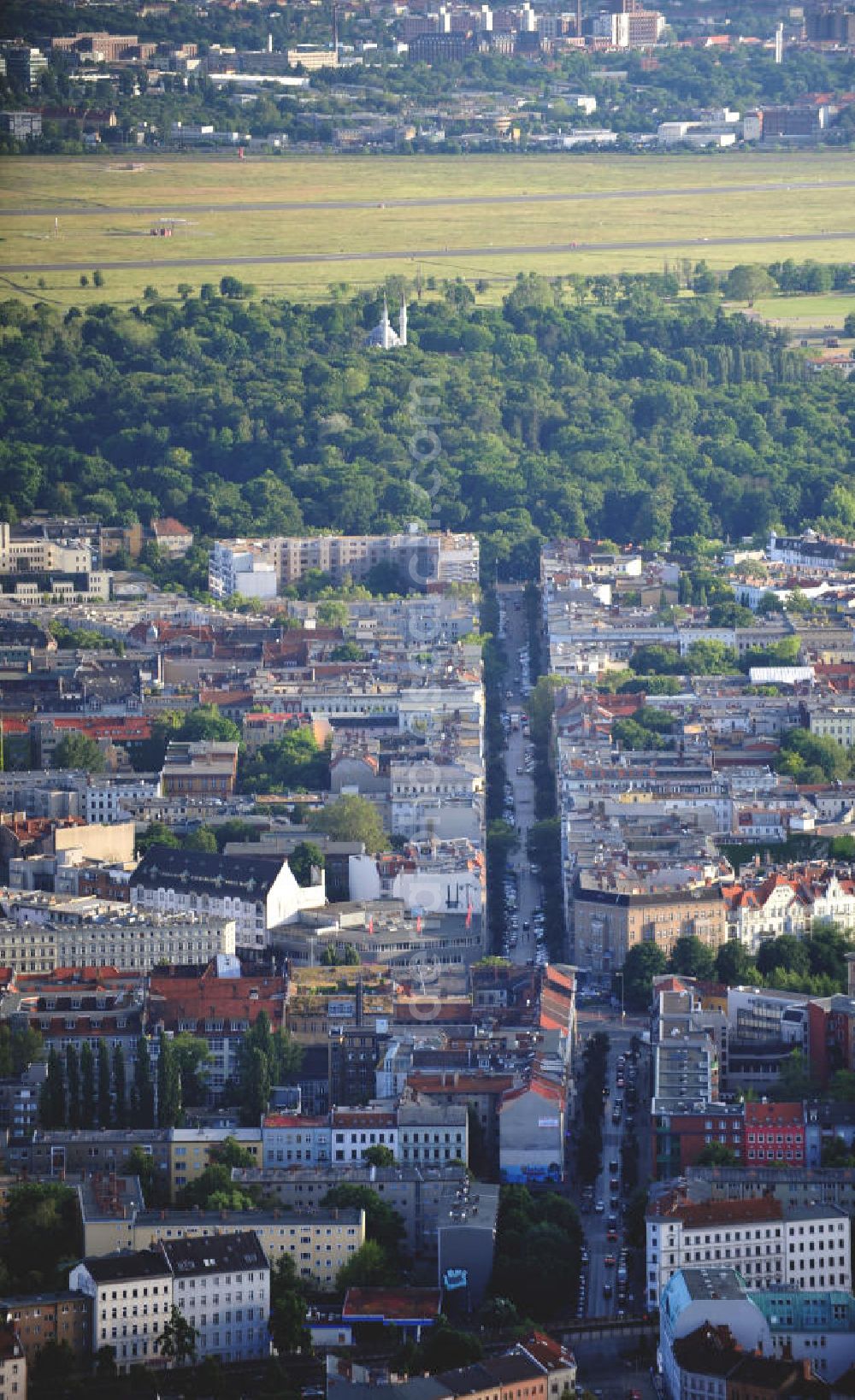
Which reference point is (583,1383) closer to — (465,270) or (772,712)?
(772,712)

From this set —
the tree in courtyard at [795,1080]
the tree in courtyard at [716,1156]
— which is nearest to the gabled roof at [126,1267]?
the tree in courtyard at [716,1156]

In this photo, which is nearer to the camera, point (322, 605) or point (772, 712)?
point (772, 712)

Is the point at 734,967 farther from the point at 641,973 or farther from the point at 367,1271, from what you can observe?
the point at 367,1271

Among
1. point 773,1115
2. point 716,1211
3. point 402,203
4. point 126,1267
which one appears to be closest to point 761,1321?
point 716,1211

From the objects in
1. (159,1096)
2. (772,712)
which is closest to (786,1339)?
(159,1096)

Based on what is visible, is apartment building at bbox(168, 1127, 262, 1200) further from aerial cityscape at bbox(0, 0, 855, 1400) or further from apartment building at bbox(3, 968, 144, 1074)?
apartment building at bbox(3, 968, 144, 1074)

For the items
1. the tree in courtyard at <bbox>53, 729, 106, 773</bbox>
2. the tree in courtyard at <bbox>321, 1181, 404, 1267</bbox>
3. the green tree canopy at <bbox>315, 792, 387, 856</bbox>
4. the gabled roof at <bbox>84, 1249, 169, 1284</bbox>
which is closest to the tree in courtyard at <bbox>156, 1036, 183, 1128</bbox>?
the tree in courtyard at <bbox>321, 1181, 404, 1267</bbox>

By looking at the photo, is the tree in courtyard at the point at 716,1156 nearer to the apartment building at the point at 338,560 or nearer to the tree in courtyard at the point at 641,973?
the tree in courtyard at the point at 641,973
